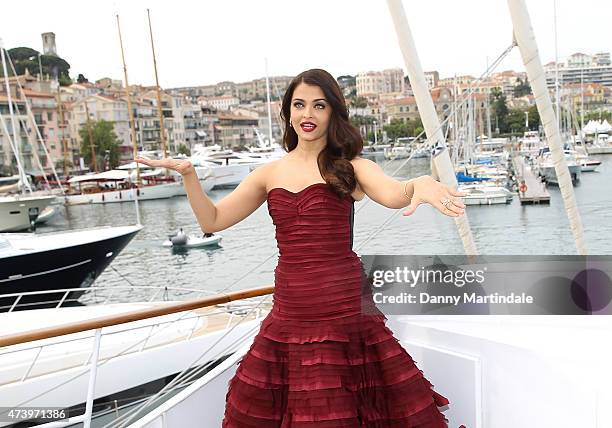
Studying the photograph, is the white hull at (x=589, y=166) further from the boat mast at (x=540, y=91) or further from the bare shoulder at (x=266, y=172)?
the bare shoulder at (x=266, y=172)

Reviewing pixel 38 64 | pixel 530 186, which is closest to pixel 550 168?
pixel 530 186

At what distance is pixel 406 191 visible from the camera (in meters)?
1.44

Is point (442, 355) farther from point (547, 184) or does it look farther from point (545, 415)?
point (547, 184)

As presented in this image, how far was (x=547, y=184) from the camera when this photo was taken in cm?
2434

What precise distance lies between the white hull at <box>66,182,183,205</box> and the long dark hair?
28.4 meters

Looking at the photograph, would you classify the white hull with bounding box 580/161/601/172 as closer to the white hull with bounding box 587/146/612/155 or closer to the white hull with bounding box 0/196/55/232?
the white hull with bounding box 587/146/612/155

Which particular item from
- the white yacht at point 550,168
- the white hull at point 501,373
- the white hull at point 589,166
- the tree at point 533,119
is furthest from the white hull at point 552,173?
the white hull at point 501,373

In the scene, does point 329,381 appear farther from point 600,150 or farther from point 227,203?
point 600,150

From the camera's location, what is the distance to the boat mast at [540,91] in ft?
11.3

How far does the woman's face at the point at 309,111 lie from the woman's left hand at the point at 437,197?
1.07 ft

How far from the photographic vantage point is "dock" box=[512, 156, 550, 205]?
20.2 meters

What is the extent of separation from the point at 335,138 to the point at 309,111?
0.10 m

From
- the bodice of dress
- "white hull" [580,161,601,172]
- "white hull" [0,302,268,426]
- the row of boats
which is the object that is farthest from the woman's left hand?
"white hull" [580,161,601,172]

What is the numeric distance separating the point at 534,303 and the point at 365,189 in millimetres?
684
